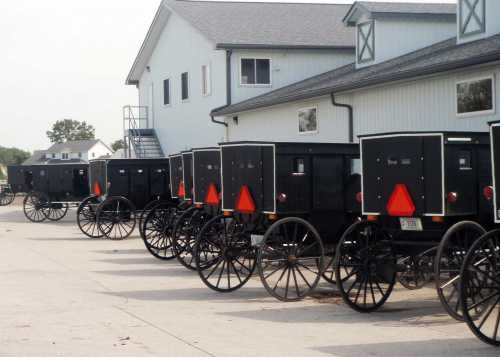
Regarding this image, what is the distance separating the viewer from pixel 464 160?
34.1 feet

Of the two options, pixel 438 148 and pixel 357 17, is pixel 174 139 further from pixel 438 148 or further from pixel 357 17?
pixel 438 148

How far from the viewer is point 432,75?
16703 mm

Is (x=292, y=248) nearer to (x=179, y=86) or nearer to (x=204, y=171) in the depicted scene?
(x=204, y=171)

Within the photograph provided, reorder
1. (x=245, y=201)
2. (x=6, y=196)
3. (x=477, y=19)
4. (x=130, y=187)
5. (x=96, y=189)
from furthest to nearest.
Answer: (x=6, y=196) < (x=96, y=189) < (x=130, y=187) < (x=477, y=19) < (x=245, y=201)

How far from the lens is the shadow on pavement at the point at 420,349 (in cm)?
816

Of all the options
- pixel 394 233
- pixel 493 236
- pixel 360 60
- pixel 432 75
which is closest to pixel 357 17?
pixel 360 60

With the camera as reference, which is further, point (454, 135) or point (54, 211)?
point (54, 211)

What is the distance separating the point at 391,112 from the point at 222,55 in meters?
12.7

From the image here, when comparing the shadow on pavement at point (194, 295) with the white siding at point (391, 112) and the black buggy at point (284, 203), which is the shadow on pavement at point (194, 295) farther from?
the white siding at point (391, 112)

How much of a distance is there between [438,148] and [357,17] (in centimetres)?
1520

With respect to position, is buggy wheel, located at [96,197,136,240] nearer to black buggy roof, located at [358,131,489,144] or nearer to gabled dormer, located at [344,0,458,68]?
gabled dormer, located at [344,0,458,68]

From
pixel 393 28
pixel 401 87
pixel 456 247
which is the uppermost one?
pixel 393 28

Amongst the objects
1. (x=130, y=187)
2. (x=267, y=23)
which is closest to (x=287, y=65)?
(x=267, y=23)

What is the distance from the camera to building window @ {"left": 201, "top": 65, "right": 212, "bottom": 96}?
31.3 meters
